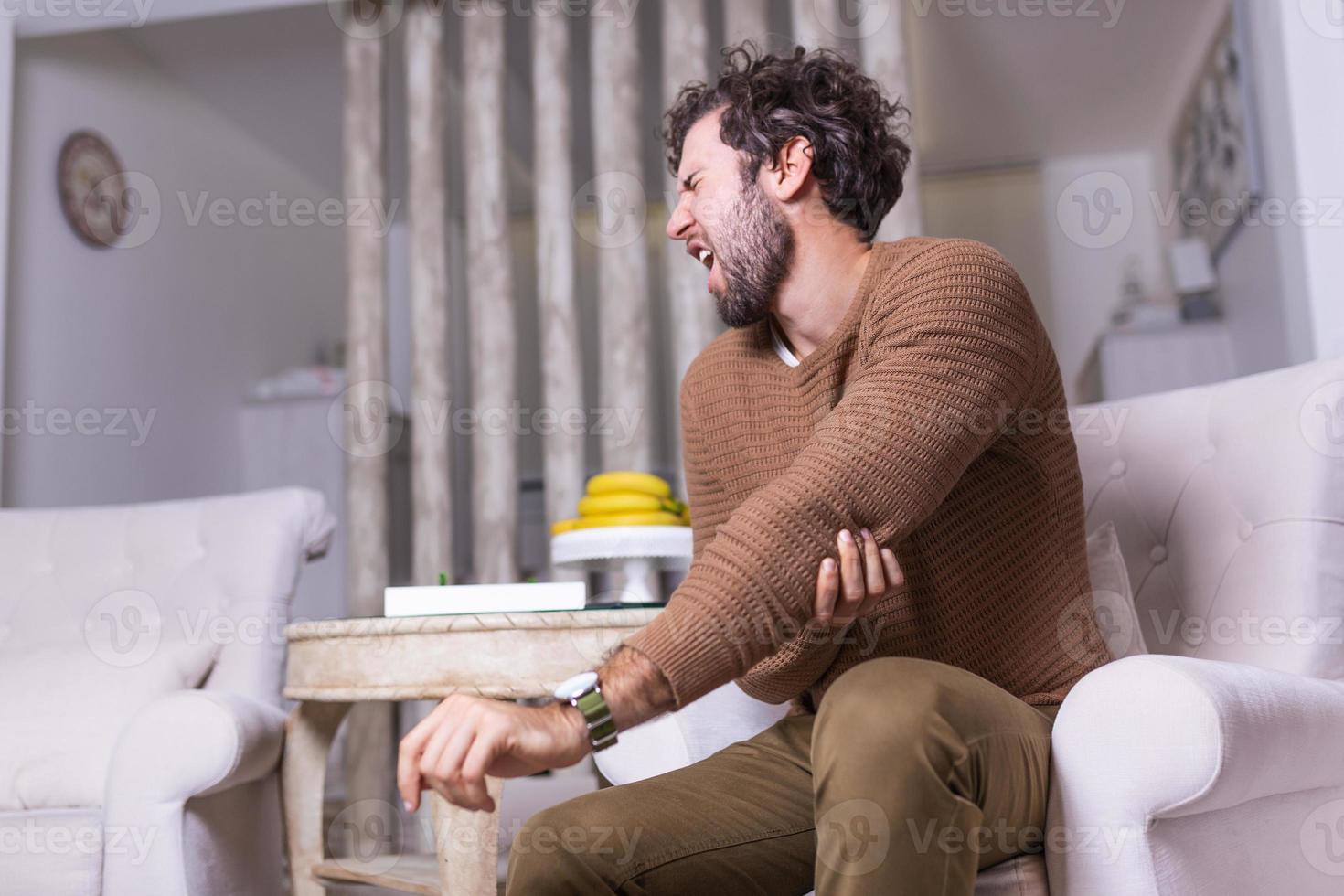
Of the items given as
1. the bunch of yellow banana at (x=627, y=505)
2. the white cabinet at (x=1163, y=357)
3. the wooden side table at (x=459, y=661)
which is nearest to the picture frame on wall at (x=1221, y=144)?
the white cabinet at (x=1163, y=357)

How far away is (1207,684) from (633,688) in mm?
460

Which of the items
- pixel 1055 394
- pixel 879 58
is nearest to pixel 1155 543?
pixel 1055 394

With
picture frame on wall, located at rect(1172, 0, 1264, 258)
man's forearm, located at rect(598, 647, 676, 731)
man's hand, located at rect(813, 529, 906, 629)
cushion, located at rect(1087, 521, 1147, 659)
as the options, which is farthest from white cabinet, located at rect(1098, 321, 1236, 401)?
man's forearm, located at rect(598, 647, 676, 731)

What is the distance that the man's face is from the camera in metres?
1.33

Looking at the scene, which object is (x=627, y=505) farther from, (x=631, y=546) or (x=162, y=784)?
(x=162, y=784)

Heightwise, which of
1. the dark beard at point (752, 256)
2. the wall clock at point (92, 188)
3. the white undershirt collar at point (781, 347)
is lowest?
the white undershirt collar at point (781, 347)

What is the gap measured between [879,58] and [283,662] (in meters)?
2.08

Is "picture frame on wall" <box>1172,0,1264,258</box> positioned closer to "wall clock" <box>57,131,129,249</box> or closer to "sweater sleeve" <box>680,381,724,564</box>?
"sweater sleeve" <box>680,381,724,564</box>

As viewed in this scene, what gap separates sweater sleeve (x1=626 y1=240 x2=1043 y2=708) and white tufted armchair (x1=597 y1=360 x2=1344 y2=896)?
9.2 inches

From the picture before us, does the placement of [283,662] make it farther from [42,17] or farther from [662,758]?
[42,17]

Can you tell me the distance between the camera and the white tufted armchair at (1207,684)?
0.94 m

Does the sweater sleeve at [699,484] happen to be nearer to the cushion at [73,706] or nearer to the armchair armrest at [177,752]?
the armchair armrest at [177,752]

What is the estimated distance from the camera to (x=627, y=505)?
2076 millimetres

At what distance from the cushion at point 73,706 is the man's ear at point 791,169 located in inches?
48.3
